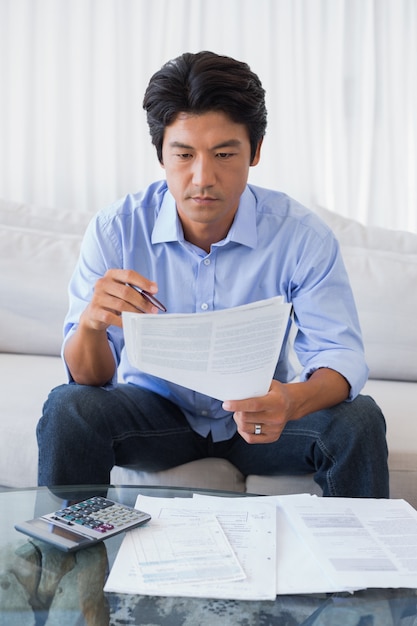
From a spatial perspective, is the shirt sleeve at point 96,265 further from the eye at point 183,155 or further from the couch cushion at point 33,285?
the couch cushion at point 33,285

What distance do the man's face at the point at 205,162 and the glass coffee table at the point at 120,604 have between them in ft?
2.24

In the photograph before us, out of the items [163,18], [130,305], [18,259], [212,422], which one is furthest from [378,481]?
[163,18]

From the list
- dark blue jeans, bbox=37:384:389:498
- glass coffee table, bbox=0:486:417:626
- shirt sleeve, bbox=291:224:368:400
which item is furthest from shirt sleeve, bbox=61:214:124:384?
glass coffee table, bbox=0:486:417:626

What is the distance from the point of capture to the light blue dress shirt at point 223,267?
155 centimetres

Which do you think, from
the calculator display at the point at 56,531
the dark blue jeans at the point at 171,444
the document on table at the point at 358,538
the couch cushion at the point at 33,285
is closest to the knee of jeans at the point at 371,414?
the dark blue jeans at the point at 171,444

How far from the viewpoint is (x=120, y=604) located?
0.88 metres

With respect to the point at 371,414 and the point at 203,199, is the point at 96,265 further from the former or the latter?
the point at 371,414

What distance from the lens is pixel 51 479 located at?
1358 mm

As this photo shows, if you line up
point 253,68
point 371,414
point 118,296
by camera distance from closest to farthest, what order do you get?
point 118,296, point 371,414, point 253,68

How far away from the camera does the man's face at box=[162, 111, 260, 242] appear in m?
1.43

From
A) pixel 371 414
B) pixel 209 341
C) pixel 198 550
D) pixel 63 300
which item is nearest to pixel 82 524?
pixel 198 550

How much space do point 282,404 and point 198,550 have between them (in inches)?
14.7

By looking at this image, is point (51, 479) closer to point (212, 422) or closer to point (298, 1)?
point (212, 422)

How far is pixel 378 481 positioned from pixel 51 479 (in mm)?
561
